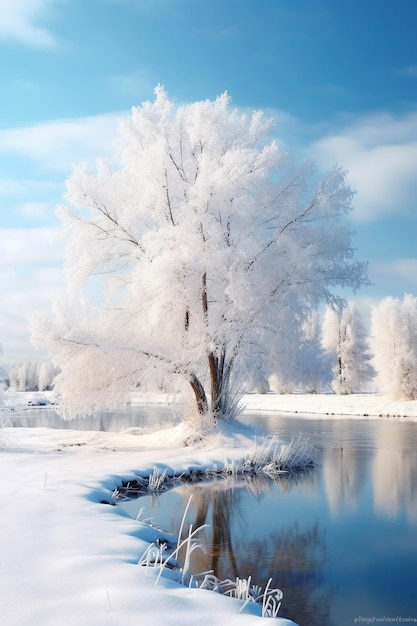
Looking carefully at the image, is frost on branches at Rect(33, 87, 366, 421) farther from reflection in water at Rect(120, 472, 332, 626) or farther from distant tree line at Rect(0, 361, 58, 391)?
distant tree line at Rect(0, 361, 58, 391)

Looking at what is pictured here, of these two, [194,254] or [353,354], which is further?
[353,354]

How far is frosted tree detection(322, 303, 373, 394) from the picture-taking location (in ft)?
192

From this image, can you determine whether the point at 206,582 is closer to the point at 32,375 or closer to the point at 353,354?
the point at 353,354

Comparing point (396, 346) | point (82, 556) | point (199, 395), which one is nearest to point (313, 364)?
point (199, 395)

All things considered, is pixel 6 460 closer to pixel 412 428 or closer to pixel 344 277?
pixel 344 277

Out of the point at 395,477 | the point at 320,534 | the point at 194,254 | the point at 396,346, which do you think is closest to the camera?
the point at 320,534

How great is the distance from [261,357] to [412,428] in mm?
12310

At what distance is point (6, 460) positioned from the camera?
13.5 metres

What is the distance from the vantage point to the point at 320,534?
8977 mm

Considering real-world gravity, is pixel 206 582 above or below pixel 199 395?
below

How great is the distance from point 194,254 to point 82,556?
1069 centimetres

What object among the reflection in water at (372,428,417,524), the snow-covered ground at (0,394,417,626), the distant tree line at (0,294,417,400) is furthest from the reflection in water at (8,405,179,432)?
the snow-covered ground at (0,394,417,626)

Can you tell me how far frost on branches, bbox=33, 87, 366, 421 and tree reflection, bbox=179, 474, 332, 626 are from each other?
19.7 ft

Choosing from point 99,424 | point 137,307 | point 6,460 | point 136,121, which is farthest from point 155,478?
point 99,424
